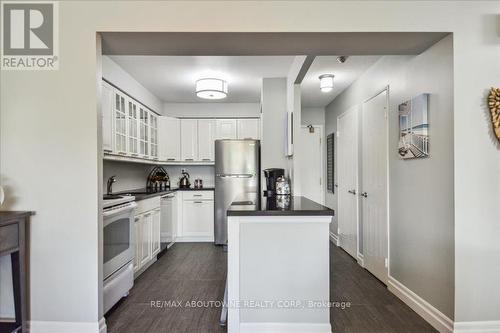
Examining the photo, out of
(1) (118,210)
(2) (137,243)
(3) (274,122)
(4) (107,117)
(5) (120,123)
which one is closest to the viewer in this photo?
(1) (118,210)

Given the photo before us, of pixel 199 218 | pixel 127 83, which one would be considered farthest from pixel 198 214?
pixel 127 83

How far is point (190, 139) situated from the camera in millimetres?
5273

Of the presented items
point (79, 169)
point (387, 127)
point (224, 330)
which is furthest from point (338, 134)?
point (79, 169)

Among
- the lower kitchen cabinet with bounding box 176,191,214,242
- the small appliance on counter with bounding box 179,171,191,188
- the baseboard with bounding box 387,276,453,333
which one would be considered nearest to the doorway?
the lower kitchen cabinet with bounding box 176,191,214,242

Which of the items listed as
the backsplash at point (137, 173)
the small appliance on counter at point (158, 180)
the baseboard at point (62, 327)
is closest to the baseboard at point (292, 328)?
the baseboard at point (62, 327)

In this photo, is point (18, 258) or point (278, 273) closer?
point (18, 258)

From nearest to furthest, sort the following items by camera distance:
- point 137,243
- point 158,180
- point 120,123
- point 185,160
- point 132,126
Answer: point 137,243
point 120,123
point 132,126
point 158,180
point 185,160

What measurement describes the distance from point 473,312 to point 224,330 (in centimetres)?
180

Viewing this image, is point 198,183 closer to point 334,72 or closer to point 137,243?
point 137,243

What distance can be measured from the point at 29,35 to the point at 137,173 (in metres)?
2.83

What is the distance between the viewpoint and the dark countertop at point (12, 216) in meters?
1.86

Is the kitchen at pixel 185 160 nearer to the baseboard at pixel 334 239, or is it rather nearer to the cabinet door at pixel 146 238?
the cabinet door at pixel 146 238

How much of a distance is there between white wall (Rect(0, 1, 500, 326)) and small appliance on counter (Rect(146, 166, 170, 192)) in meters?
2.78

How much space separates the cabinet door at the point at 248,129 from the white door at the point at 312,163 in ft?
3.27
